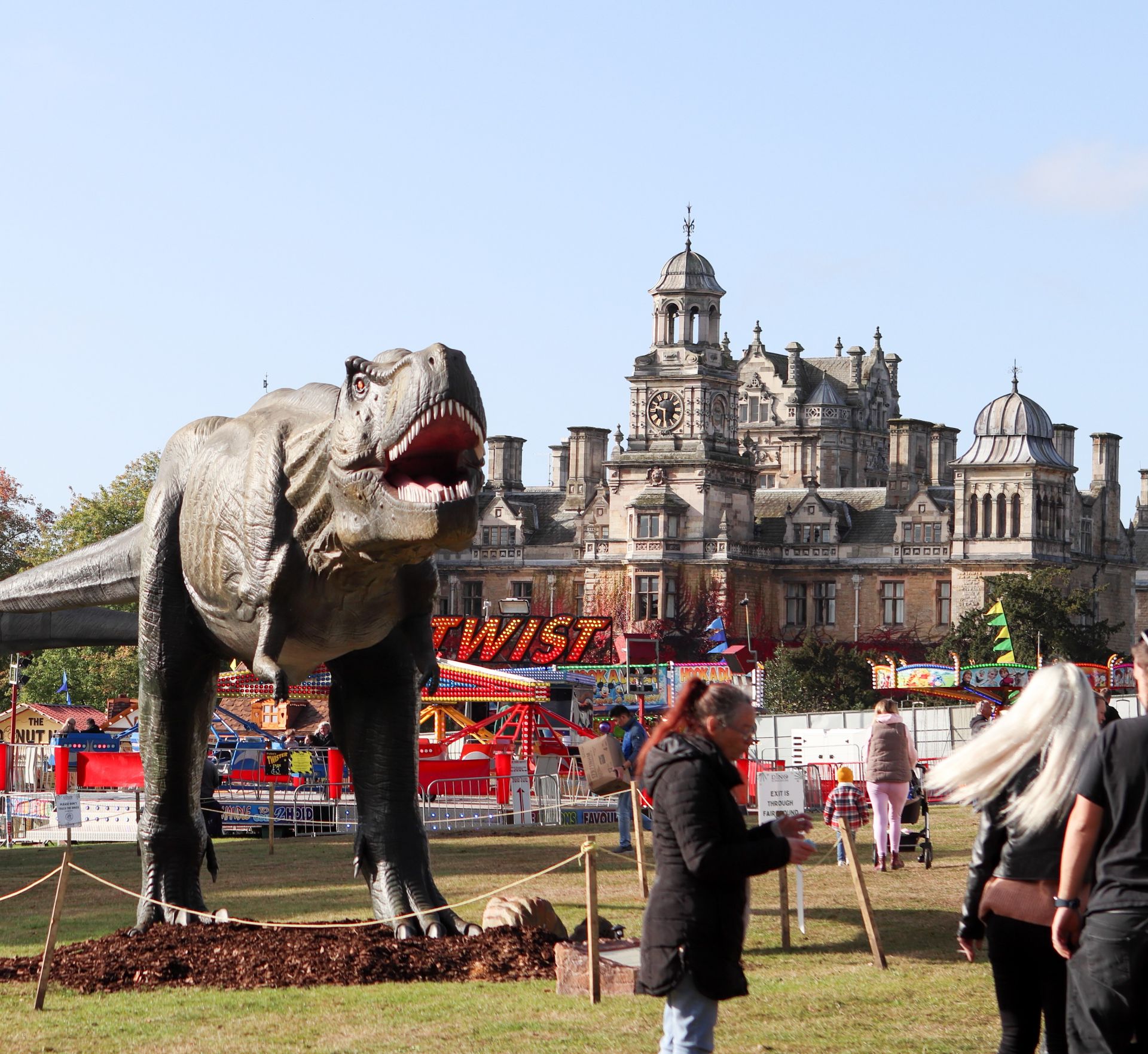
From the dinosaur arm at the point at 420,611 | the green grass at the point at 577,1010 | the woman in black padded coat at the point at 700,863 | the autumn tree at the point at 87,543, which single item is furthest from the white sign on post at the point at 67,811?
the autumn tree at the point at 87,543

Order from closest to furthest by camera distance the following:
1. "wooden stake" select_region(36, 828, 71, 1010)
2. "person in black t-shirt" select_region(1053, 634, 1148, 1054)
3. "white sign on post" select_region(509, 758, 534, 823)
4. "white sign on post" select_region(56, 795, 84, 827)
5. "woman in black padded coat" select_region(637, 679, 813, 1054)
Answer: "person in black t-shirt" select_region(1053, 634, 1148, 1054), "woman in black padded coat" select_region(637, 679, 813, 1054), "wooden stake" select_region(36, 828, 71, 1010), "white sign on post" select_region(56, 795, 84, 827), "white sign on post" select_region(509, 758, 534, 823)

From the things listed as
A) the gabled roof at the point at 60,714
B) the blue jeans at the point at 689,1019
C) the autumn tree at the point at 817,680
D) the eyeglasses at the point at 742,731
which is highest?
the autumn tree at the point at 817,680

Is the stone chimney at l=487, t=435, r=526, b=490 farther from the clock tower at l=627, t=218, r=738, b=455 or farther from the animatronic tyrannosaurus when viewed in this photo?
the animatronic tyrannosaurus

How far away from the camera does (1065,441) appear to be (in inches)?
3258

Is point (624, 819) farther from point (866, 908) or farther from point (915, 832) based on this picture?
point (866, 908)

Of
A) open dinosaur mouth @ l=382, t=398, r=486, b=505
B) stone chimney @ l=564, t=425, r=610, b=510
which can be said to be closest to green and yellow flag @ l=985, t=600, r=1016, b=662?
stone chimney @ l=564, t=425, r=610, b=510

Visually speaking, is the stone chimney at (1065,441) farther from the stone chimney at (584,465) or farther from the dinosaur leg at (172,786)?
the dinosaur leg at (172,786)

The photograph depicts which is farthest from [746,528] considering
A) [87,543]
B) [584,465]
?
[87,543]

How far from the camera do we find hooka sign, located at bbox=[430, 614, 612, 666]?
171ft

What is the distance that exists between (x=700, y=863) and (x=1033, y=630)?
201ft

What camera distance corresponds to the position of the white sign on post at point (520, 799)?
23.9 metres

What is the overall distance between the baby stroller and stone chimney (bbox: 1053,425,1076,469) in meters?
64.1

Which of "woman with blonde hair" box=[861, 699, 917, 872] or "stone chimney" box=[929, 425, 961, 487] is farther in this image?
"stone chimney" box=[929, 425, 961, 487]

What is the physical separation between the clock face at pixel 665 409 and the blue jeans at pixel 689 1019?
228 feet
